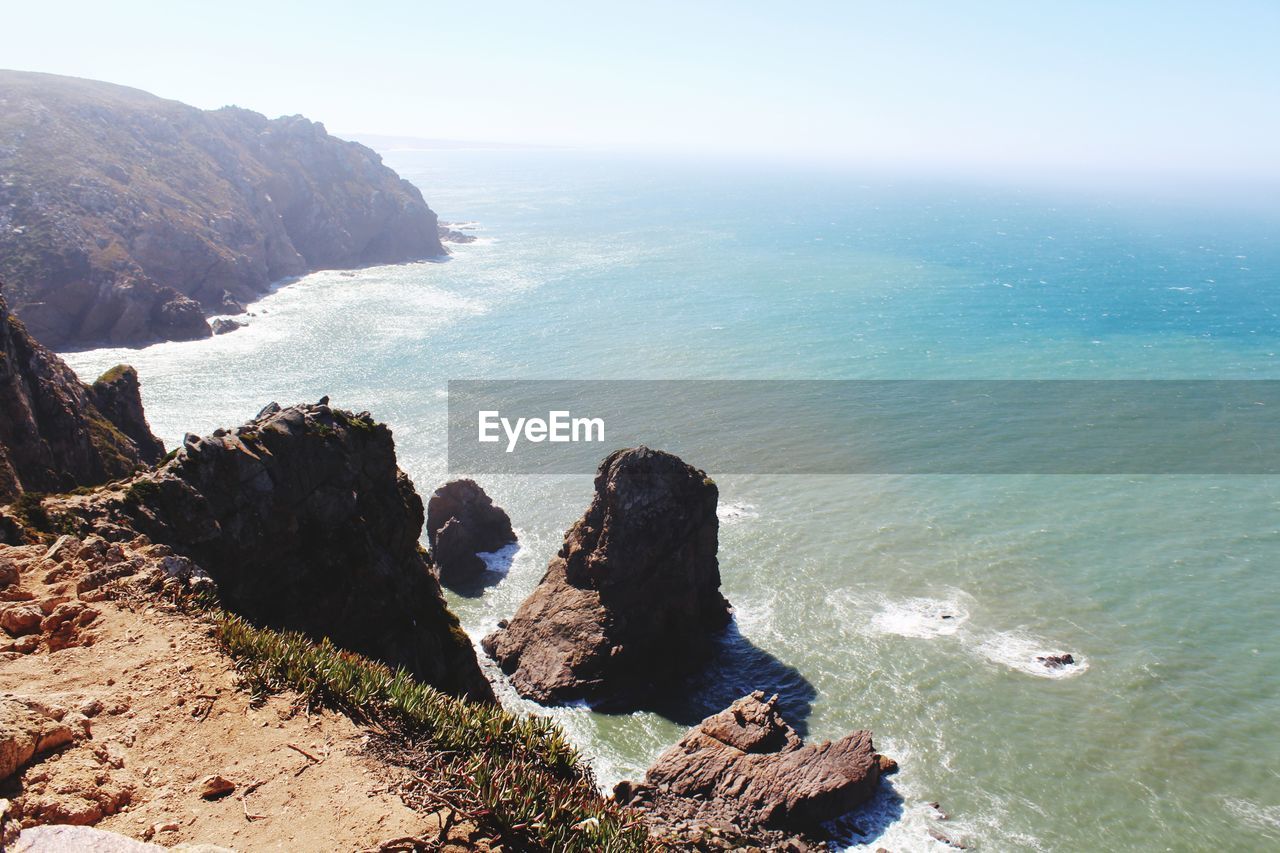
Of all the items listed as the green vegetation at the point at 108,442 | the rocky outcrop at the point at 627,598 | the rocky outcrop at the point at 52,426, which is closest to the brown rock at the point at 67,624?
the rocky outcrop at the point at 52,426

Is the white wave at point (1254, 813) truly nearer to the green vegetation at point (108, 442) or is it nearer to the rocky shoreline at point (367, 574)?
the rocky shoreline at point (367, 574)

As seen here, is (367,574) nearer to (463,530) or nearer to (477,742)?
(477,742)

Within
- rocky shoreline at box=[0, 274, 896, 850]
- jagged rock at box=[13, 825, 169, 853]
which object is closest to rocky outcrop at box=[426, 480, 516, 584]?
rocky shoreline at box=[0, 274, 896, 850]

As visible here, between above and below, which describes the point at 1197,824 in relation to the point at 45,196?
below

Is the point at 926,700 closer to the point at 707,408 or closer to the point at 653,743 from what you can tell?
the point at 653,743

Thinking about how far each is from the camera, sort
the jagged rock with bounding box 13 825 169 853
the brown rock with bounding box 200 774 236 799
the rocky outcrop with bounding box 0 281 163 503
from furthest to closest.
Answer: the rocky outcrop with bounding box 0 281 163 503
the brown rock with bounding box 200 774 236 799
the jagged rock with bounding box 13 825 169 853

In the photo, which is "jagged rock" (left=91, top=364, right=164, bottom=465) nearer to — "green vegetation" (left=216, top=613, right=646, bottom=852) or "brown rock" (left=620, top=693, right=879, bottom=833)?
"brown rock" (left=620, top=693, right=879, bottom=833)

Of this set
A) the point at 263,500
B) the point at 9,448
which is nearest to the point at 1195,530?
the point at 263,500

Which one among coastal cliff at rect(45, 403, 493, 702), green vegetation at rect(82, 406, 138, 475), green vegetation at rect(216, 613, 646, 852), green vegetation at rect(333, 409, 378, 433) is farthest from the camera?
green vegetation at rect(82, 406, 138, 475)
